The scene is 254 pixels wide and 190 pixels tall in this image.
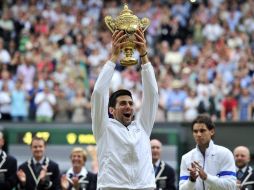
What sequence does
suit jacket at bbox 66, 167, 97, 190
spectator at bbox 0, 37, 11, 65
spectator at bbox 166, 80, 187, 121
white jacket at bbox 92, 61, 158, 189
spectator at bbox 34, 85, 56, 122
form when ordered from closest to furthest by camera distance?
white jacket at bbox 92, 61, 158, 189, suit jacket at bbox 66, 167, 97, 190, spectator at bbox 166, 80, 187, 121, spectator at bbox 34, 85, 56, 122, spectator at bbox 0, 37, 11, 65

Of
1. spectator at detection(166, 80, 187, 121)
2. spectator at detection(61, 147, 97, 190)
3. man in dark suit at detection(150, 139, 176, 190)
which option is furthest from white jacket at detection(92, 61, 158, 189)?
spectator at detection(166, 80, 187, 121)

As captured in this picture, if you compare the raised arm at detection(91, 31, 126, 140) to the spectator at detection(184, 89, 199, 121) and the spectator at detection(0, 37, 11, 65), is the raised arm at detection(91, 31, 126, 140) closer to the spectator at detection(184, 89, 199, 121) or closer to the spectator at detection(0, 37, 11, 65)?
the spectator at detection(184, 89, 199, 121)

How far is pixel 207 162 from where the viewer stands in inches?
460

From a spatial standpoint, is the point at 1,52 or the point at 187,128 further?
the point at 1,52

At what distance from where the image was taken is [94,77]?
26.1 metres

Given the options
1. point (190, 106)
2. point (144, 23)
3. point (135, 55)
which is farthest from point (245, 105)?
point (144, 23)

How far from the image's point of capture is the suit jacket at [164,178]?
16.0 metres

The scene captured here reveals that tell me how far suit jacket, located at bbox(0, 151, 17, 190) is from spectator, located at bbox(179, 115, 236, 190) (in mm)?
4346

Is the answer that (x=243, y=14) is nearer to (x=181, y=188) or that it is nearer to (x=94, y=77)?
(x=94, y=77)

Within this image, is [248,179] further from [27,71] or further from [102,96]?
[27,71]

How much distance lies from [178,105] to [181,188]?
12289 mm

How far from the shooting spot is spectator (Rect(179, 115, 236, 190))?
11.4 meters

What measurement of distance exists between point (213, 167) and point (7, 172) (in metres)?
4.82

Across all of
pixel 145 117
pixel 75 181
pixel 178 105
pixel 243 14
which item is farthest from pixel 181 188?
pixel 243 14
